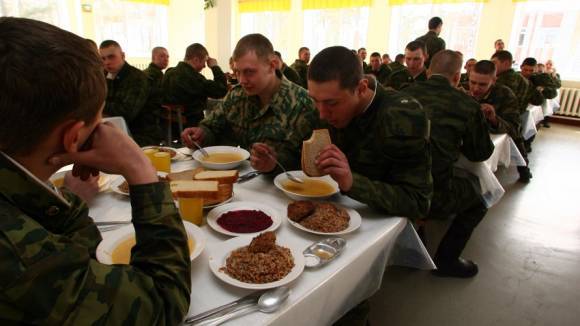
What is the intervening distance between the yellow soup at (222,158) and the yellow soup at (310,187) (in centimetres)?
38

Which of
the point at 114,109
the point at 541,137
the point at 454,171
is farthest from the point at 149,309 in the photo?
the point at 541,137

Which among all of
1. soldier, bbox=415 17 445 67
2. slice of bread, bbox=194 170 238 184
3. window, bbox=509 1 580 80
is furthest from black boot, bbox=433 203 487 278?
window, bbox=509 1 580 80

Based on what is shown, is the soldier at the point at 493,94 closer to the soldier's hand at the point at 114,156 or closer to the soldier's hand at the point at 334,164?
the soldier's hand at the point at 334,164

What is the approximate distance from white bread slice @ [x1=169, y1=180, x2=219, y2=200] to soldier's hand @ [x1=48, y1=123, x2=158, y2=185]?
42cm

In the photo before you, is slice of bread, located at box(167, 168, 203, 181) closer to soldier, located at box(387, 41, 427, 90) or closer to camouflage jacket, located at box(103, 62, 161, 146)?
camouflage jacket, located at box(103, 62, 161, 146)

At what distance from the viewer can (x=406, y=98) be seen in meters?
1.42

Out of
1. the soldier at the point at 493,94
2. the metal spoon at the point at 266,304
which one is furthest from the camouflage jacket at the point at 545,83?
the metal spoon at the point at 266,304

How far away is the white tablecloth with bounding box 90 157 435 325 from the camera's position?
31.5 inches

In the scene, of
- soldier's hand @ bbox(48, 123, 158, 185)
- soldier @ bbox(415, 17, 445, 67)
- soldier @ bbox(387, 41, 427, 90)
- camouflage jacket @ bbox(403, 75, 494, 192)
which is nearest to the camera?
soldier's hand @ bbox(48, 123, 158, 185)

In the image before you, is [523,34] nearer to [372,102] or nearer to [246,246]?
[372,102]

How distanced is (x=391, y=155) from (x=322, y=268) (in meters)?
0.59

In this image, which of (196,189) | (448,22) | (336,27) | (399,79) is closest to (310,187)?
(196,189)

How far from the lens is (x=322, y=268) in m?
0.92

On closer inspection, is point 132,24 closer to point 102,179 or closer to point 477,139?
point 102,179
